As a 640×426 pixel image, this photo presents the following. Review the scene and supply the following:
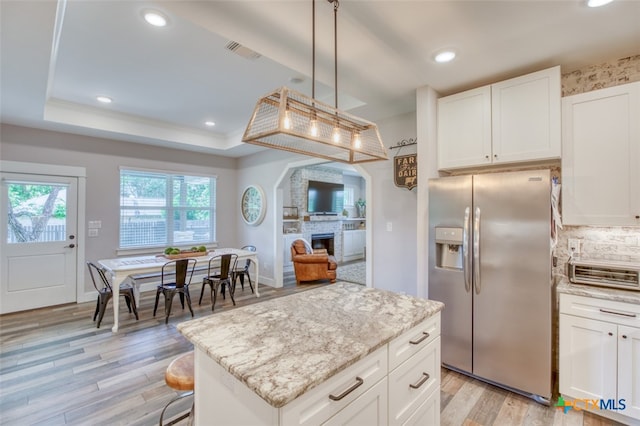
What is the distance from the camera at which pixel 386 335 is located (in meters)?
1.27

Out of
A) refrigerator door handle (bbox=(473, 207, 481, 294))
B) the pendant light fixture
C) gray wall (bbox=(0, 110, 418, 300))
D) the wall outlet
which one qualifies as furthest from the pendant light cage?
the wall outlet

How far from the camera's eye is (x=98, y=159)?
475 cm

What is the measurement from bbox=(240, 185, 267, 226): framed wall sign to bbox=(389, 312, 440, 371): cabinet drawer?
176 inches

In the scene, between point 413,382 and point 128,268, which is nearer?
point 413,382

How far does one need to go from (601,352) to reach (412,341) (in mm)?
1613

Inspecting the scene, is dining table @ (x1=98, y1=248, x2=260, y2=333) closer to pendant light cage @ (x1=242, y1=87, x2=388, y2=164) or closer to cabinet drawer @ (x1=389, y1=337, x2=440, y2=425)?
pendant light cage @ (x1=242, y1=87, x2=388, y2=164)

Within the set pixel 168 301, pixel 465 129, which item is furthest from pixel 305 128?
pixel 168 301

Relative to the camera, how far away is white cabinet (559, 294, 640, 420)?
188 cm

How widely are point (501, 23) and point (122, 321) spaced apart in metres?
4.99

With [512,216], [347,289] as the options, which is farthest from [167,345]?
[512,216]

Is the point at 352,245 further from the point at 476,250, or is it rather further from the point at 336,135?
the point at 336,135

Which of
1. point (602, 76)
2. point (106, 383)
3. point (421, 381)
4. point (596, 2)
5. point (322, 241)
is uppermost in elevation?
point (596, 2)

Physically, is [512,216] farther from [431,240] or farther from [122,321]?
[122,321]

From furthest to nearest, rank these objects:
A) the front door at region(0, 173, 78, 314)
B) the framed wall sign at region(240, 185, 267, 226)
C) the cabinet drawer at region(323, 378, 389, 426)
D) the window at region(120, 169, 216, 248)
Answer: the framed wall sign at region(240, 185, 267, 226) < the window at region(120, 169, 216, 248) < the front door at region(0, 173, 78, 314) < the cabinet drawer at region(323, 378, 389, 426)
